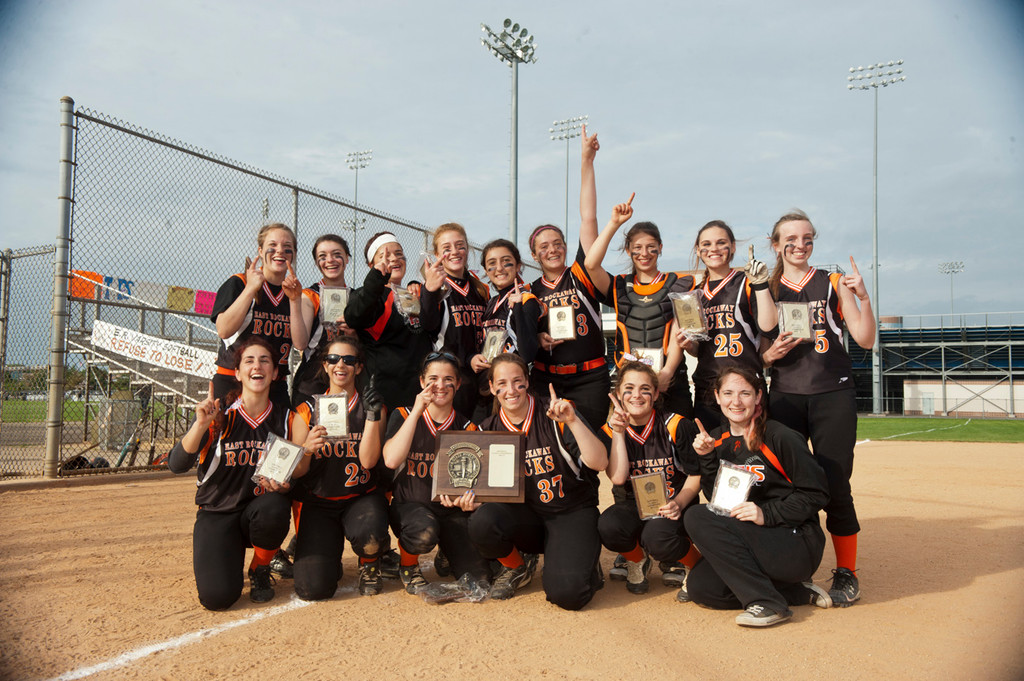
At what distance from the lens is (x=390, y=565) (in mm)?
4758

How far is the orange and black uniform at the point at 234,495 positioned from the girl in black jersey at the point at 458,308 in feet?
4.09

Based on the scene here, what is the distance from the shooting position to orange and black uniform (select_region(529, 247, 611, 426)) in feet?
15.8

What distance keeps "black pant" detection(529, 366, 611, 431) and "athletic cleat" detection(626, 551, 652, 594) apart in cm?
94

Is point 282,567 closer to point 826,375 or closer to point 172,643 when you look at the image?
point 172,643

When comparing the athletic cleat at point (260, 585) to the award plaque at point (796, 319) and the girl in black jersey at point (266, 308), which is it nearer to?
the girl in black jersey at point (266, 308)

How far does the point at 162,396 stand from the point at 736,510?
14.9 m

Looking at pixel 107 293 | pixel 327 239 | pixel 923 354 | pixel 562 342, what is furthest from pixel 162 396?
pixel 923 354

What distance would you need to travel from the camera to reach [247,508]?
4223 millimetres

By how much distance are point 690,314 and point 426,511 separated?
2128 millimetres

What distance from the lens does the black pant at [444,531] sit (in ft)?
14.0

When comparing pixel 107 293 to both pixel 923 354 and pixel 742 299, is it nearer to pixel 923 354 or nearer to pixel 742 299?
pixel 742 299

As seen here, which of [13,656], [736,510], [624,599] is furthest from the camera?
[624,599]

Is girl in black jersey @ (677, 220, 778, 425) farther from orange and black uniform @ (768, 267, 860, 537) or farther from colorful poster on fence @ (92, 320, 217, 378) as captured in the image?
colorful poster on fence @ (92, 320, 217, 378)

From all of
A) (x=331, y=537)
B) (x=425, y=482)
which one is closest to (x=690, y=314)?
(x=425, y=482)
